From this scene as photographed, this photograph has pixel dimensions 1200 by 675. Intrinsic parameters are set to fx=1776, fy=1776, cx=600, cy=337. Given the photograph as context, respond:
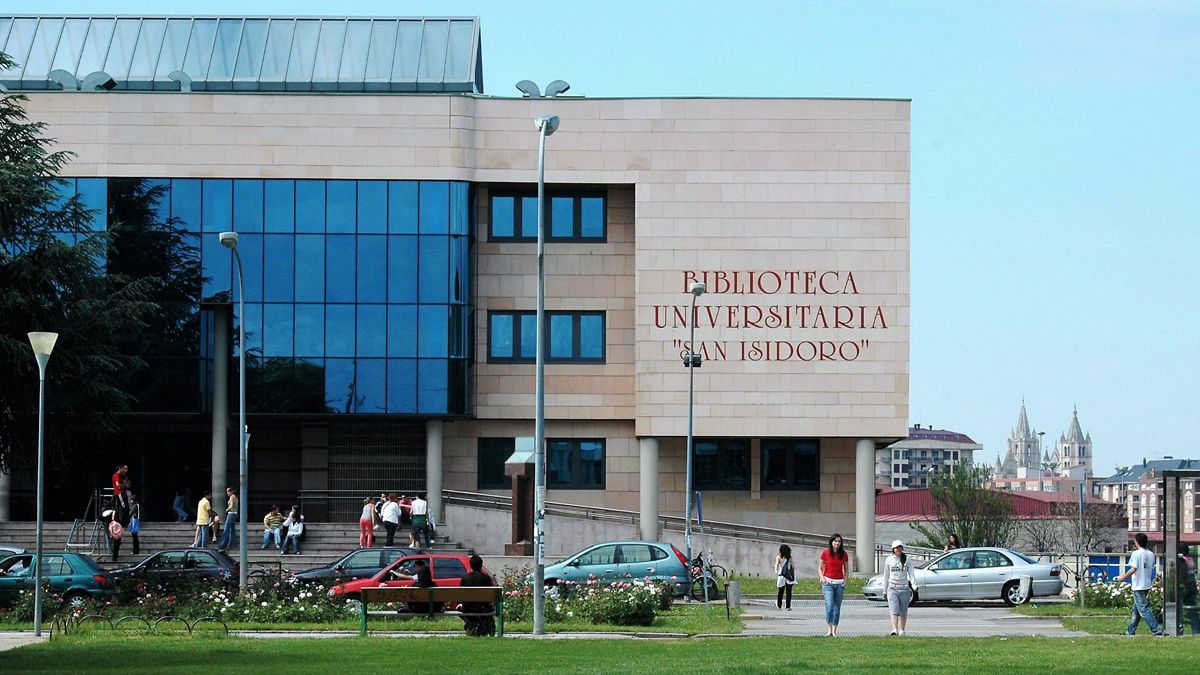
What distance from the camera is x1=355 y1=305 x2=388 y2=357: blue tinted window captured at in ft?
167

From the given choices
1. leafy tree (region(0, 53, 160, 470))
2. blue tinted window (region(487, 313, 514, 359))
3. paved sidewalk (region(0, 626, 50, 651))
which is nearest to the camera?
paved sidewalk (region(0, 626, 50, 651))

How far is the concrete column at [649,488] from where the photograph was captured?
52.1 m

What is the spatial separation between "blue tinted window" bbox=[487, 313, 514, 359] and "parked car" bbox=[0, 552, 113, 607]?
23.3m

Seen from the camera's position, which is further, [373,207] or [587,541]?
[373,207]

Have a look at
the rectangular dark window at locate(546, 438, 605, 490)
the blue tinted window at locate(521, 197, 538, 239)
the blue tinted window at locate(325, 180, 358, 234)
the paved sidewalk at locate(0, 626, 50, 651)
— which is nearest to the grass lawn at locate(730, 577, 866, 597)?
the rectangular dark window at locate(546, 438, 605, 490)

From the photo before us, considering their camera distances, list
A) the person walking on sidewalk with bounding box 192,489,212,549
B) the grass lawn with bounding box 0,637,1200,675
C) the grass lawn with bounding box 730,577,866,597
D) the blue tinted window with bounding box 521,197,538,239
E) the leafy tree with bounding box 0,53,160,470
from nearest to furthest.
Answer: the grass lawn with bounding box 0,637,1200,675, the leafy tree with bounding box 0,53,160,470, the grass lawn with bounding box 730,577,866,597, the person walking on sidewalk with bounding box 192,489,212,549, the blue tinted window with bounding box 521,197,538,239

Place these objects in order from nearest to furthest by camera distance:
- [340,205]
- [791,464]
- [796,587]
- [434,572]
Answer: [434,572] → [796,587] → [340,205] → [791,464]

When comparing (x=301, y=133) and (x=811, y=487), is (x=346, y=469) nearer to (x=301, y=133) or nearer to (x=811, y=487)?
(x=301, y=133)

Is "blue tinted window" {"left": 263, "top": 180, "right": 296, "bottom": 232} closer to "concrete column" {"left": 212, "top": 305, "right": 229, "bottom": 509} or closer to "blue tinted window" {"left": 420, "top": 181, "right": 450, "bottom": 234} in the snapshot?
"concrete column" {"left": 212, "top": 305, "right": 229, "bottom": 509}

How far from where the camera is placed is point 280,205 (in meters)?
51.2

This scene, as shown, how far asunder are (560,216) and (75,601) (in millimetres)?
27323

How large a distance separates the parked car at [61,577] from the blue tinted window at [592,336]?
959 inches

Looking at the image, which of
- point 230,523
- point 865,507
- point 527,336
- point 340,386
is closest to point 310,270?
point 340,386

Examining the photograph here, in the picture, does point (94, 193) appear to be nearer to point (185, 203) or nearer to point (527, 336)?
point (185, 203)
